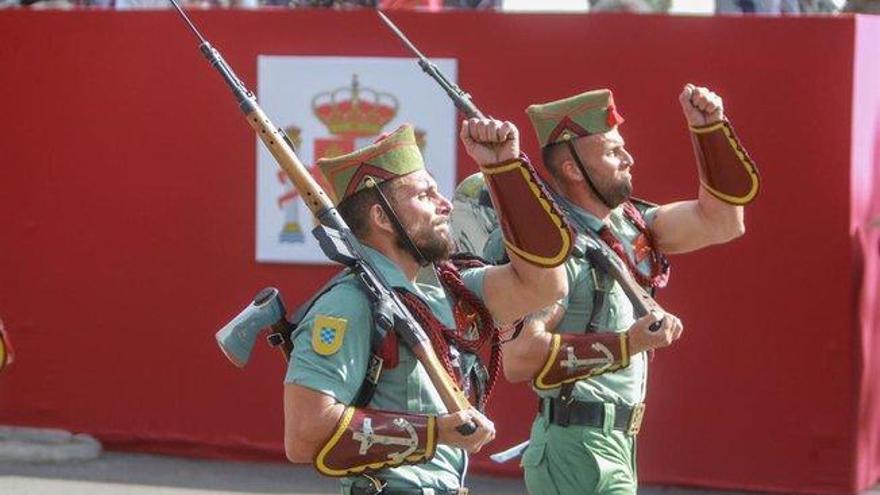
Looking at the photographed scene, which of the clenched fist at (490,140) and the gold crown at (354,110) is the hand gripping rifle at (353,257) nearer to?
the clenched fist at (490,140)

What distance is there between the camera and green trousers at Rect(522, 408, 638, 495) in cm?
632

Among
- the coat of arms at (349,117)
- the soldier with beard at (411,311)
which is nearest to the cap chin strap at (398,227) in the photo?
the soldier with beard at (411,311)

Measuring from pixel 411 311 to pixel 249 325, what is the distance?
40 centimetres

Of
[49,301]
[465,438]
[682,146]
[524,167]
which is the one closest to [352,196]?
[524,167]

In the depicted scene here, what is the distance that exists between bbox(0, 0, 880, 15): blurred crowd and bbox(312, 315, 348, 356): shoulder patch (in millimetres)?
5520

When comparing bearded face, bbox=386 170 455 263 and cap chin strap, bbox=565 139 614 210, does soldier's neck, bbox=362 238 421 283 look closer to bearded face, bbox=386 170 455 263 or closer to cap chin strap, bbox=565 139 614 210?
bearded face, bbox=386 170 455 263

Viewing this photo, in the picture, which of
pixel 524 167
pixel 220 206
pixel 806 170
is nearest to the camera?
pixel 524 167

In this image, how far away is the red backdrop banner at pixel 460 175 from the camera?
32.0 ft

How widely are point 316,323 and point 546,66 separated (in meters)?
5.28

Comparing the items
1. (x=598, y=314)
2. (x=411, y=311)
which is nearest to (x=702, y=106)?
(x=598, y=314)

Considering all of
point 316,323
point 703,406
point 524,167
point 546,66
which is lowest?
point 703,406

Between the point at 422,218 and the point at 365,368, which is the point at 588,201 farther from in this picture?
the point at 365,368

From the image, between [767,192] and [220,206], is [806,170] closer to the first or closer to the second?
[767,192]

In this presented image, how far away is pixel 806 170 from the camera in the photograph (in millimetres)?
9727
